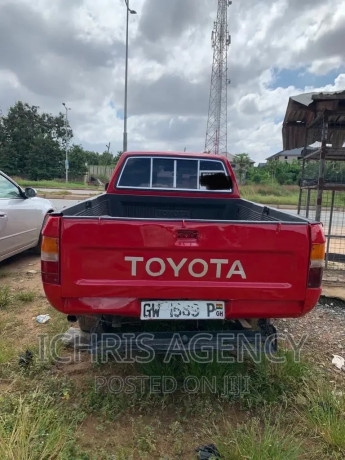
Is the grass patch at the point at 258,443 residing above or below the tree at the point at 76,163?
below

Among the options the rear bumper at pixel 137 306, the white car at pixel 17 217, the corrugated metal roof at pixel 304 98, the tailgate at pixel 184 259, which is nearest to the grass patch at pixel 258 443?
the rear bumper at pixel 137 306

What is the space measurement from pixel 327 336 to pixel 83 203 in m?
2.87

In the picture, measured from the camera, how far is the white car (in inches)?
187

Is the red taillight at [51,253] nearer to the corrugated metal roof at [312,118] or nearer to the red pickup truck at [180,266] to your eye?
the red pickup truck at [180,266]

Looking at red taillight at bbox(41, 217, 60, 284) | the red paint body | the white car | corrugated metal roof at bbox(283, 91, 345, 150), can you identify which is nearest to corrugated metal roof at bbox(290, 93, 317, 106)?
corrugated metal roof at bbox(283, 91, 345, 150)

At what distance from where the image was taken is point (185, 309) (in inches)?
88.9

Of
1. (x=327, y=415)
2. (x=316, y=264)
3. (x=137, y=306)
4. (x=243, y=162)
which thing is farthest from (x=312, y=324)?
(x=243, y=162)

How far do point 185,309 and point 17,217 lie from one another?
3.75m

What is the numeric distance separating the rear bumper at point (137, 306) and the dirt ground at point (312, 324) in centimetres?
91

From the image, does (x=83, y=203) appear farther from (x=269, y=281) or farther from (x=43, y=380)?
(x=269, y=281)

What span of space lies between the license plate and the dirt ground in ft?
3.55

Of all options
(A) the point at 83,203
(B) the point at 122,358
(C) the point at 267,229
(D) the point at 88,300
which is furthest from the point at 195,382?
(A) the point at 83,203

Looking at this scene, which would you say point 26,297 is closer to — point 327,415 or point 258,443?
point 258,443

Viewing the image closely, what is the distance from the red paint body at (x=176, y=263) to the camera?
83.1 inches
